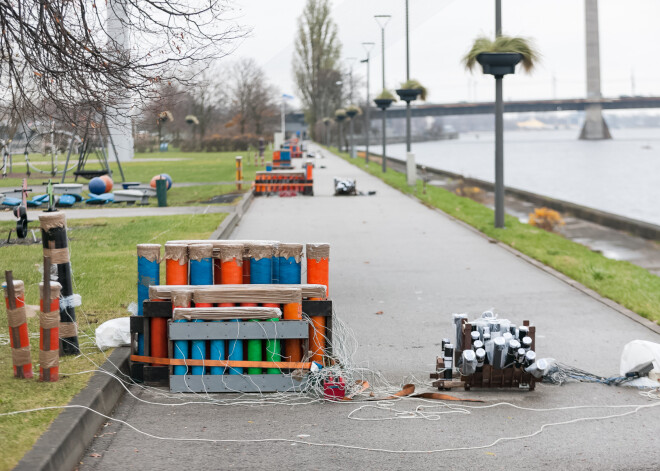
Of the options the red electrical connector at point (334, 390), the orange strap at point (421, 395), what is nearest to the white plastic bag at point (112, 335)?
the red electrical connector at point (334, 390)

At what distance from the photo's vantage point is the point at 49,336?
23.0ft

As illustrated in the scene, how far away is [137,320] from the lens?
768 centimetres

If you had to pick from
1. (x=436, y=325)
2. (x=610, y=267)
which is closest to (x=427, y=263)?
(x=610, y=267)

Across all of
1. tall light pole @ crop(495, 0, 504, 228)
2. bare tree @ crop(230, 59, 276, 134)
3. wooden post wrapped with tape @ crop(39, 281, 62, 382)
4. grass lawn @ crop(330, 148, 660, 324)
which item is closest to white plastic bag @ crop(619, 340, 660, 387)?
grass lawn @ crop(330, 148, 660, 324)

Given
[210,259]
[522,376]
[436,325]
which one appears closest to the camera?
[522,376]

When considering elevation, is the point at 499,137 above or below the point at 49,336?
above

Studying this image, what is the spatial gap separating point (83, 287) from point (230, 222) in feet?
28.4

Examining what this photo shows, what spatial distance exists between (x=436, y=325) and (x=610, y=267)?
6.52 m

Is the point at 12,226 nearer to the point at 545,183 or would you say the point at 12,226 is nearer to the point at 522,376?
the point at 522,376

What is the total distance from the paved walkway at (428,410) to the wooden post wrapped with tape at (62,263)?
1.08 m

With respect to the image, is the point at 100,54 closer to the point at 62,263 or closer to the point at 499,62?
the point at 62,263

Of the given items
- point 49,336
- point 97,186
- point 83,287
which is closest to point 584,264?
point 83,287

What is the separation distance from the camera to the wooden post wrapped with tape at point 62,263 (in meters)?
7.72

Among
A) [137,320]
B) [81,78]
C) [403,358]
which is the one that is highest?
[81,78]
